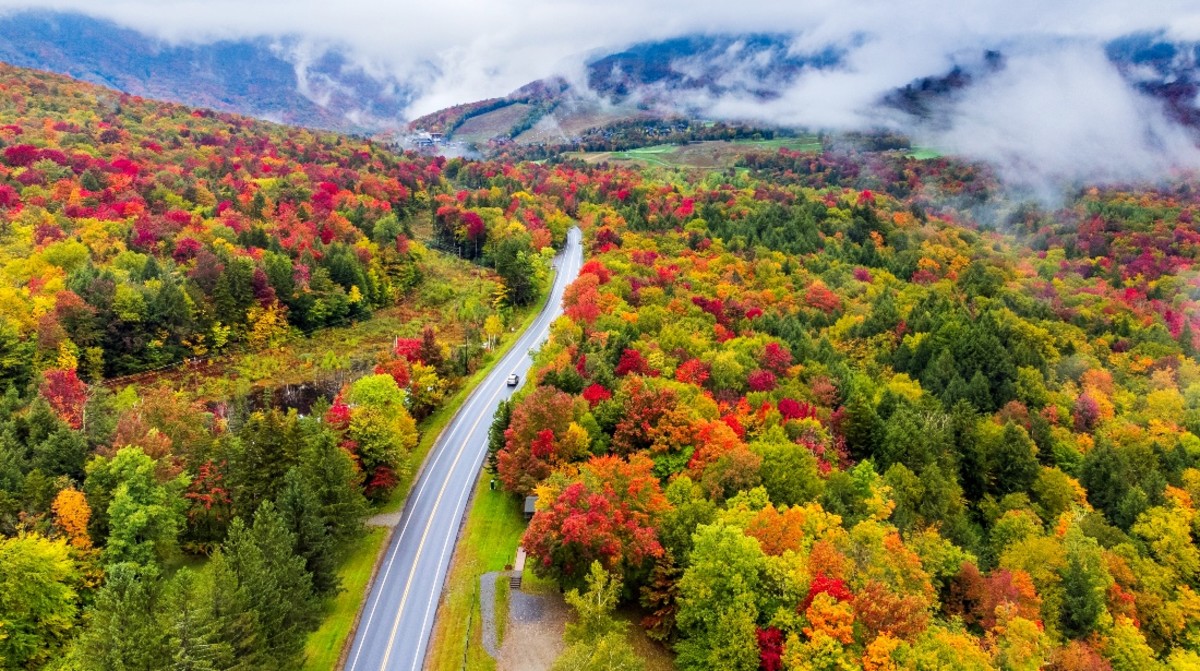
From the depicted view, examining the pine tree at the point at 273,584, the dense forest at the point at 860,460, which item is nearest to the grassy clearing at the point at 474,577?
the dense forest at the point at 860,460

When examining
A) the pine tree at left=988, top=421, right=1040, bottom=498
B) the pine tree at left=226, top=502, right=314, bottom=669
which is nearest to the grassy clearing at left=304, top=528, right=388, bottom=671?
the pine tree at left=226, top=502, right=314, bottom=669

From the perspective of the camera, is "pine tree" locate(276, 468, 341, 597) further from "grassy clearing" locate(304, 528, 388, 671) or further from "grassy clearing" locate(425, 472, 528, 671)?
"grassy clearing" locate(425, 472, 528, 671)

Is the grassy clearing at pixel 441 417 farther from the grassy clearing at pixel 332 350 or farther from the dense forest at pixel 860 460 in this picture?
the grassy clearing at pixel 332 350

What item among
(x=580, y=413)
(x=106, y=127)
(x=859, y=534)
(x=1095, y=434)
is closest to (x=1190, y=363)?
(x=1095, y=434)

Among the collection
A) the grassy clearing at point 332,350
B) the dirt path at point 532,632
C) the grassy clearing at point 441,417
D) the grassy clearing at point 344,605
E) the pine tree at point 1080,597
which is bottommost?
the pine tree at point 1080,597

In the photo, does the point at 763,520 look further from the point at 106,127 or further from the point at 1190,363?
the point at 106,127

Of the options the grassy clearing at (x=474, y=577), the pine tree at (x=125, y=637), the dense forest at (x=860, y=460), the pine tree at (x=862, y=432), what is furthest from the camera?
the pine tree at (x=862, y=432)
